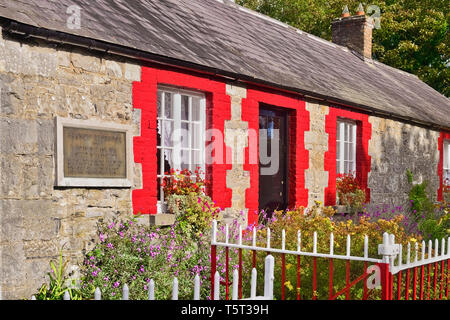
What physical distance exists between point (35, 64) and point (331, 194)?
7.06 meters

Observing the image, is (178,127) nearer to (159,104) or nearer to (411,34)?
(159,104)

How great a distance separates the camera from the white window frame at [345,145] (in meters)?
12.1

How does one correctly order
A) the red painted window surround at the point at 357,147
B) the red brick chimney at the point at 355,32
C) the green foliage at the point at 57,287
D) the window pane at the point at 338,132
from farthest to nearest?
the red brick chimney at the point at 355,32
the window pane at the point at 338,132
the red painted window surround at the point at 357,147
the green foliage at the point at 57,287

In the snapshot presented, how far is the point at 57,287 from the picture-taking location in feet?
19.6

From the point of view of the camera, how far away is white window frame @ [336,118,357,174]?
12148 mm

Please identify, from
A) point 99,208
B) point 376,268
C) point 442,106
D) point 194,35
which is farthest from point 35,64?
point 442,106

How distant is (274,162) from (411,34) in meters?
17.4

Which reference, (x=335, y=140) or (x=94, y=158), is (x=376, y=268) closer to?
(x=94, y=158)

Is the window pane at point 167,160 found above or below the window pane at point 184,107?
below

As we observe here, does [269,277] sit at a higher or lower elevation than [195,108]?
lower

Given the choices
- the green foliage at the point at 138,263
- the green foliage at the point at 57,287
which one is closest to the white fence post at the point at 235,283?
the green foliage at the point at 138,263

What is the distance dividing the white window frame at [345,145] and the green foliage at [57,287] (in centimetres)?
749

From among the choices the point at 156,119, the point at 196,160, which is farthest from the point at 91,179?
the point at 196,160

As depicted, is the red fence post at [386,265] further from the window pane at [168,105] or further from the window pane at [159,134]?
the window pane at [168,105]
